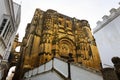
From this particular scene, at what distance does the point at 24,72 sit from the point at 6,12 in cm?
977

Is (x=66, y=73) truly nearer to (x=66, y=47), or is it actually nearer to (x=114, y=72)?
(x=114, y=72)

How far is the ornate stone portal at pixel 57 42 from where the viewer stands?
1805 cm

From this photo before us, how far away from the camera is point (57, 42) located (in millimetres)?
19953

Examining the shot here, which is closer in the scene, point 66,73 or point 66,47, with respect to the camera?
point 66,73

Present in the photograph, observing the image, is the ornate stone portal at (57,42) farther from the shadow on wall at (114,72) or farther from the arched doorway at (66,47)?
the shadow on wall at (114,72)

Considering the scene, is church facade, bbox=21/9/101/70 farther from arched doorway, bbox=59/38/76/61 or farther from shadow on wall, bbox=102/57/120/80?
shadow on wall, bbox=102/57/120/80

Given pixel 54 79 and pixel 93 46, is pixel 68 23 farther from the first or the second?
pixel 54 79

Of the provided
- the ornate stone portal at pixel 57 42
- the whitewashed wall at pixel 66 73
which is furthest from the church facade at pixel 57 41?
the whitewashed wall at pixel 66 73

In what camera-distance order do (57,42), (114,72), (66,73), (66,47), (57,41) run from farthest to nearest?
(66,47) < (57,41) < (57,42) < (66,73) < (114,72)

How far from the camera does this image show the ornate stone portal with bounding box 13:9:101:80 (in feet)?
59.2

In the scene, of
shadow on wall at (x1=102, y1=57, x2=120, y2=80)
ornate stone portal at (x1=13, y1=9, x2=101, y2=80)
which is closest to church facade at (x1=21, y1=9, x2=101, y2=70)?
ornate stone portal at (x1=13, y1=9, x2=101, y2=80)

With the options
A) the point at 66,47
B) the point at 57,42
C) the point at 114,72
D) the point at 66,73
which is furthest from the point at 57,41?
the point at 114,72

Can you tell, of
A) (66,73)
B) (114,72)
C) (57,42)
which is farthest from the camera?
(57,42)

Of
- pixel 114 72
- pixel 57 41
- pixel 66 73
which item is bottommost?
pixel 66 73
